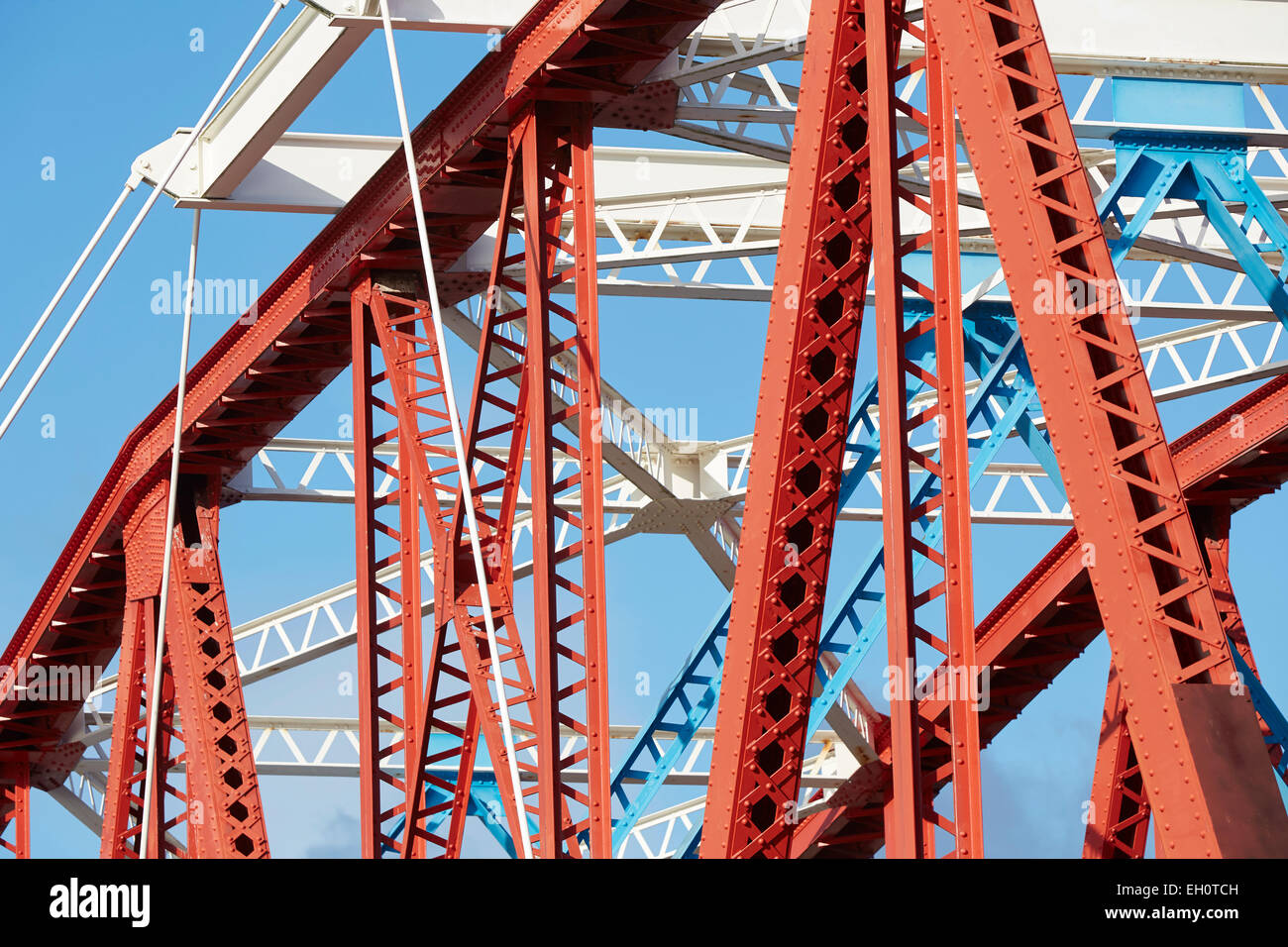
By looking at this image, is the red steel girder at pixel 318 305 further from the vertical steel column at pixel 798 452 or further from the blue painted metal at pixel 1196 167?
the blue painted metal at pixel 1196 167

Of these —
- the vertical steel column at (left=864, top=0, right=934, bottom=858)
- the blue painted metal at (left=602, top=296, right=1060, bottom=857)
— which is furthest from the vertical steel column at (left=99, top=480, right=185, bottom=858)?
the vertical steel column at (left=864, top=0, right=934, bottom=858)

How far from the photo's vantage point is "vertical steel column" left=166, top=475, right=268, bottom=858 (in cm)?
2392

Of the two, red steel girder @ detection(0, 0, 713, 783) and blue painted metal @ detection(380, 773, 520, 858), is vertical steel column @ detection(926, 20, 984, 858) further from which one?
blue painted metal @ detection(380, 773, 520, 858)

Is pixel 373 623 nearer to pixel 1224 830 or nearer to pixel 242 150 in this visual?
pixel 242 150

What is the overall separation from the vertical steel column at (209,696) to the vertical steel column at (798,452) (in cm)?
1203

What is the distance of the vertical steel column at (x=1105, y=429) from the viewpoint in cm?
934

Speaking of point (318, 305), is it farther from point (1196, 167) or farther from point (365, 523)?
point (1196, 167)

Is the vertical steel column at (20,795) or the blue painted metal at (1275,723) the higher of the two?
the vertical steel column at (20,795)

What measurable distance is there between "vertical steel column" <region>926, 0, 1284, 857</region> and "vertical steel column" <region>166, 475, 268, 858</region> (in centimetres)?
1491

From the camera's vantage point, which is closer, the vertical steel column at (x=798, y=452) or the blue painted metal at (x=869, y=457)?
the vertical steel column at (x=798, y=452)

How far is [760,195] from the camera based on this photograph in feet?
77.1

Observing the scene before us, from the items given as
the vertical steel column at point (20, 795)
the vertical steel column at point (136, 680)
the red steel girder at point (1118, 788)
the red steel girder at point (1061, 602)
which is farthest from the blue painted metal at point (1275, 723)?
the vertical steel column at point (20, 795)
